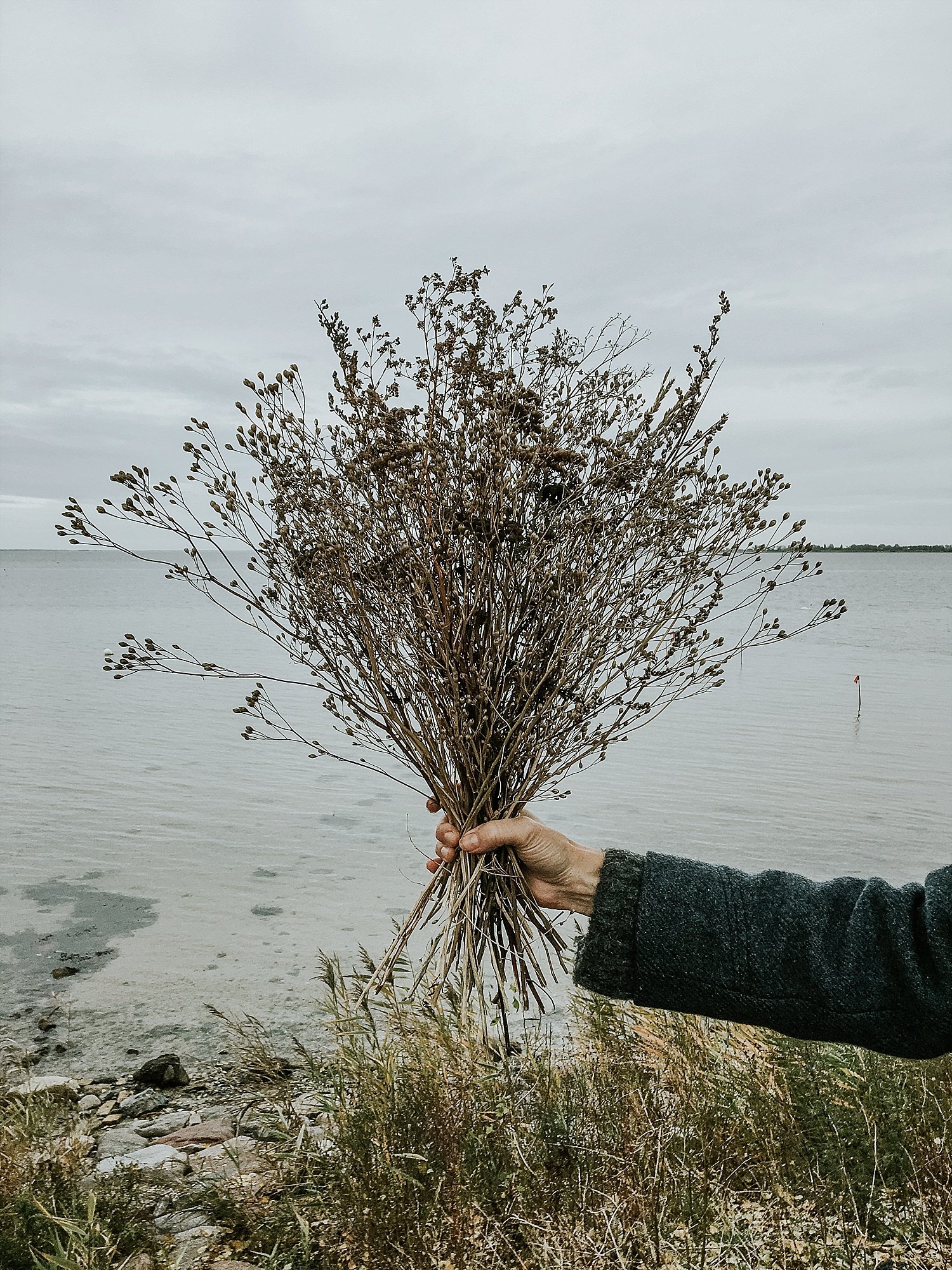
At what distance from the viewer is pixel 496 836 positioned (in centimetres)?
280

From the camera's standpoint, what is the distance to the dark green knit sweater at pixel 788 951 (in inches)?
60.9

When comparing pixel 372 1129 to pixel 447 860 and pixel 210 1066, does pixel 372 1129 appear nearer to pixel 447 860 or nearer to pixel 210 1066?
pixel 447 860

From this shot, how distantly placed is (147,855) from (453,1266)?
5.54 meters

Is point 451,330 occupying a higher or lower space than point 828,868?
higher

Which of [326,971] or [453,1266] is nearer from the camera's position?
[453,1266]

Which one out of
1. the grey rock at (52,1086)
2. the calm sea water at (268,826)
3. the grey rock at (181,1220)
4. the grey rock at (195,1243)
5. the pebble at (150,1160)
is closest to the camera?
the grey rock at (195,1243)

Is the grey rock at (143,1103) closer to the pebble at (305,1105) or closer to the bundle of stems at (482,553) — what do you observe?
the pebble at (305,1105)

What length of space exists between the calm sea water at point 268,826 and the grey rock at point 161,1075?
0.24 meters

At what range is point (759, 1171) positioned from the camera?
263 cm

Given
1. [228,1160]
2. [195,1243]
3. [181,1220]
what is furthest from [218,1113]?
[195,1243]

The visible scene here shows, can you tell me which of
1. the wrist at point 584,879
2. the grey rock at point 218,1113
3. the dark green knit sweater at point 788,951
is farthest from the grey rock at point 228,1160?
the dark green knit sweater at point 788,951

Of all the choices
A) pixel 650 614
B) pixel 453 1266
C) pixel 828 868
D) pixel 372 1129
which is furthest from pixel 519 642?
pixel 828 868

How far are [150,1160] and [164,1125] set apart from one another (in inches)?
21.1

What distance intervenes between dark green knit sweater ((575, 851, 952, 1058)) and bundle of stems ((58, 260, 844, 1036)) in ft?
3.60
